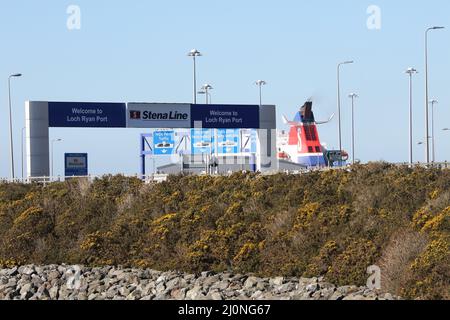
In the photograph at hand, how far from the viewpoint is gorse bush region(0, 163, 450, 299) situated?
34.6m

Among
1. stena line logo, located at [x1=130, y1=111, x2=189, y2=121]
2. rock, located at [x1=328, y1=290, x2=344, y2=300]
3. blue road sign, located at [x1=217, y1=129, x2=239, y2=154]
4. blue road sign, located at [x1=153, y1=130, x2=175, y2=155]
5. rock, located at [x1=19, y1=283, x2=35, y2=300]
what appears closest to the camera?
rock, located at [x1=328, y1=290, x2=344, y2=300]

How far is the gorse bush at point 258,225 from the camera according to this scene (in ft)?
113

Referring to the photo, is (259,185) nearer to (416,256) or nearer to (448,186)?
(448,186)

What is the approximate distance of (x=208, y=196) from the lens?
1868 inches

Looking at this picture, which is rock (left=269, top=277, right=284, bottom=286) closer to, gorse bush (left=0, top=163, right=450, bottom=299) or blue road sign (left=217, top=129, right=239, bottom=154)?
gorse bush (left=0, top=163, right=450, bottom=299)

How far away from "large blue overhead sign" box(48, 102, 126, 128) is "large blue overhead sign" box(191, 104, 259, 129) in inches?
233

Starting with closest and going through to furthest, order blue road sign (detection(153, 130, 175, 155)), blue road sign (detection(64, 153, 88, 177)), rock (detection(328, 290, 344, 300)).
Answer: rock (detection(328, 290, 344, 300)) → blue road sign (detection(64, 153, 88, 177)) → blue road sign (detection(153, 130, 175, 155))

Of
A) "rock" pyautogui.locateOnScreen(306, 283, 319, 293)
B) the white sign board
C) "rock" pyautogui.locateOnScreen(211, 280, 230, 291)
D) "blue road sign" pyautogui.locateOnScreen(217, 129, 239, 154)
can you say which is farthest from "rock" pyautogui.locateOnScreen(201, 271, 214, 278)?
"blue road sign" pyautogui.locateOnScreen(217, 129, 239, 154)

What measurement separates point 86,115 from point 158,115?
577cm

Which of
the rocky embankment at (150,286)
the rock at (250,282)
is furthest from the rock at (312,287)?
the rock at (250,282)

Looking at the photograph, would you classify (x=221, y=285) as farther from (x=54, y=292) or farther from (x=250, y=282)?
(x=54, y=292)

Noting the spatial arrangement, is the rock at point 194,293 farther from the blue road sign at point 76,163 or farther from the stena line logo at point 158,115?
the blue road sign at point 76,163

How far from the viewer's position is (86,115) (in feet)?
225
